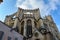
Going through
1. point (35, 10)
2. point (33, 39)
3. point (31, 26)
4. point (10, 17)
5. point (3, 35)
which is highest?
point (35, 10)

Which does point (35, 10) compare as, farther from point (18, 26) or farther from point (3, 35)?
point (3, 35)

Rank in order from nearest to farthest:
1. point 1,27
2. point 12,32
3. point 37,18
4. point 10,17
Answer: point 1,27
point 12,32
point 37,18
point 10,17

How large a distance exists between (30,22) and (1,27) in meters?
23.5

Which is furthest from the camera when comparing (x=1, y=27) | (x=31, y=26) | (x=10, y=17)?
(x=10, y=17)

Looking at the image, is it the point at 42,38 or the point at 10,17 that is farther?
the point at 10,17

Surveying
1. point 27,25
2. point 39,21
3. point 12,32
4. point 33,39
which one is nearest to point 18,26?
point 27,25

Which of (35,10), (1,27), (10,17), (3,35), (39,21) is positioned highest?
(35,10)

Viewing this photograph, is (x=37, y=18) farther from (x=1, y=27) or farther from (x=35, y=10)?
(x=1, y=27)

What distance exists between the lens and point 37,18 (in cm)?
3816

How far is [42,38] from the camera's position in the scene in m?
26.0

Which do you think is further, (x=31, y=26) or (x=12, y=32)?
(x=31, y=26)

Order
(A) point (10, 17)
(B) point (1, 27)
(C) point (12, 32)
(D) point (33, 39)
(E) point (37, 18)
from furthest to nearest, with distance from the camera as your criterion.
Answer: (A) point (10, 17) < (E) point (37, 18) < (D) point (33, 39) < (C) point (12, 32) < (B) point (1, 27)

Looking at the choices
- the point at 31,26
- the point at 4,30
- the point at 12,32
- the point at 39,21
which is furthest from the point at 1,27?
the point at 39,21

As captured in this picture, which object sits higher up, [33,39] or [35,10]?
[35,10]
